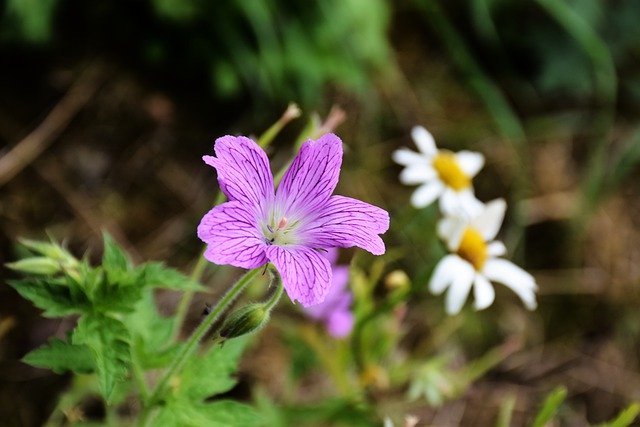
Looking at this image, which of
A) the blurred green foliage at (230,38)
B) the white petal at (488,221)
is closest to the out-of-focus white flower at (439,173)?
the white petal at (488,221)

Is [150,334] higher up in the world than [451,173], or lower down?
higher up

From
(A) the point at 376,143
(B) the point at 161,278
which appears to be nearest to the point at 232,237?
(B) the point at 161,278

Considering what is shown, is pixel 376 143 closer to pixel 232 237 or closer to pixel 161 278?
pixel 161 278

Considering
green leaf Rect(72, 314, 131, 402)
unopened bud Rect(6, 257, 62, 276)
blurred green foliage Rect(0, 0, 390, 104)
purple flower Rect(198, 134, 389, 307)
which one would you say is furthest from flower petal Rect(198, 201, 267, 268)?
blurred green foliage Rect(0, 0, 390, 104)

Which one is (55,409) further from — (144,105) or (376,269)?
(144,105)

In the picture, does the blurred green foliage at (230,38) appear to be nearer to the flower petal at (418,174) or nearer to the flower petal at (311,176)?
the flower petal at (418,174)
